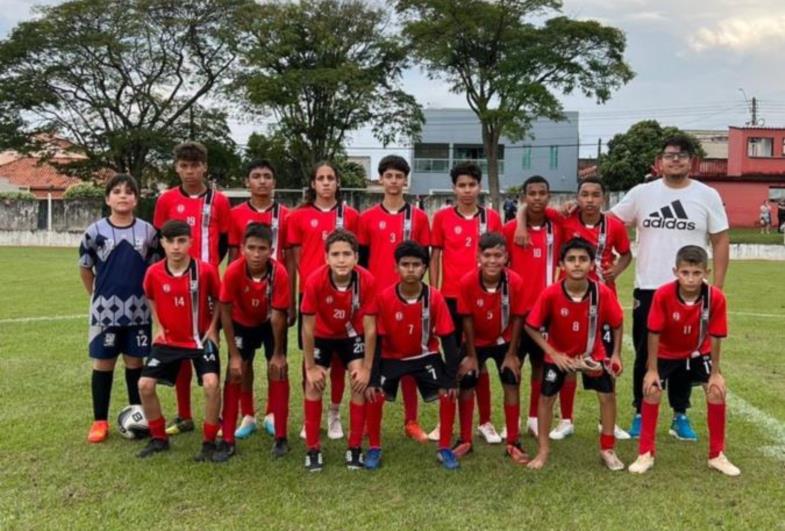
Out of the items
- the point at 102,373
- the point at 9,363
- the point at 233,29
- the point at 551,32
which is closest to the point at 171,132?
the point at 233,29

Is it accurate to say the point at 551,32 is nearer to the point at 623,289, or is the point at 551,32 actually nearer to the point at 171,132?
the point at 171,132

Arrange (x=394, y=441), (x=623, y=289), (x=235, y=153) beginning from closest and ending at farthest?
(x=394, y=441) → (x=623, y=289) → (x=235, y=153)

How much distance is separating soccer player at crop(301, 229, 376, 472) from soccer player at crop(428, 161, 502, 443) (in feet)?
2.40

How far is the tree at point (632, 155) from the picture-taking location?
4431 centimetres

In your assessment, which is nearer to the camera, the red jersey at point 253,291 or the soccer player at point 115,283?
the red jersey at point 253,291

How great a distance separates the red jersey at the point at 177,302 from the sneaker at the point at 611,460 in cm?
276

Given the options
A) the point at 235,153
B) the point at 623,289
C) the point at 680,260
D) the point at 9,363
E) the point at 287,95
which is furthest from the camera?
the point at 235,153

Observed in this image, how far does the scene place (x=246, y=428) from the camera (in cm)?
528

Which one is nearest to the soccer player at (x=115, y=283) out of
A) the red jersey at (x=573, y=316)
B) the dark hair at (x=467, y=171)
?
the dark hair at (x=467, y=171)

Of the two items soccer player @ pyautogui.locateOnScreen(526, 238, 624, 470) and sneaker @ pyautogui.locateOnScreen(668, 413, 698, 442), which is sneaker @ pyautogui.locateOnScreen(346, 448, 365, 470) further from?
sneaker @ pyautogui.locateOnScreen(668, 413, 698, 442)

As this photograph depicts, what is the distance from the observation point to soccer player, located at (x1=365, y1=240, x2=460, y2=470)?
4613mm

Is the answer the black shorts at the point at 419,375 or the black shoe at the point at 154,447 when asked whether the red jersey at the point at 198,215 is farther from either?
the black shorts at the point at 419,375

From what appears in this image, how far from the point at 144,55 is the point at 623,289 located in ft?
87.4

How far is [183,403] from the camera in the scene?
5.41 meters
